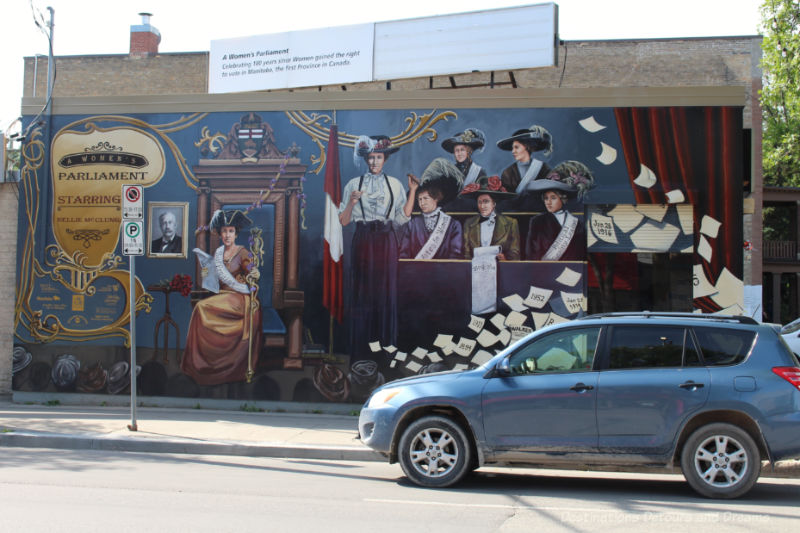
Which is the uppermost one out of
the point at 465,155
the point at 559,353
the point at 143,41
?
the point at 143,41

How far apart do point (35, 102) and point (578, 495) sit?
1213 centimetres

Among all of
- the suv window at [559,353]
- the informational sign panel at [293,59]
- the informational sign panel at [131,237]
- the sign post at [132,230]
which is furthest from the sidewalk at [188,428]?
the informational sign panel at [293,59]

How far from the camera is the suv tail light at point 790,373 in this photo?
735 centimetres

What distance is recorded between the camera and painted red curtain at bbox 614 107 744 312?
12.6 meters

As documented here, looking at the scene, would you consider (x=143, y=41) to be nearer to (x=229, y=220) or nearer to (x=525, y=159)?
(x=229, y=220)

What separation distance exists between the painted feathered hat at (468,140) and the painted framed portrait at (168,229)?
4.84 m

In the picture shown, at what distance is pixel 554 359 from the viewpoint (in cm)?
796

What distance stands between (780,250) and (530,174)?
33.9m

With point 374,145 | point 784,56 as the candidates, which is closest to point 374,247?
point 374,145

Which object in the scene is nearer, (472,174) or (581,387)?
(581,387)

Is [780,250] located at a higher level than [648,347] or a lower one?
higher

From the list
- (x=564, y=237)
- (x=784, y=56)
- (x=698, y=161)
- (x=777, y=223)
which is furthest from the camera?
(x=777, y=223)

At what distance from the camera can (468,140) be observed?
521 inches

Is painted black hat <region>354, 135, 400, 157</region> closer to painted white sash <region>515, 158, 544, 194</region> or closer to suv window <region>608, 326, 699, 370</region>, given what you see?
painted white sash <region>515, 158, 544, 194</region>
